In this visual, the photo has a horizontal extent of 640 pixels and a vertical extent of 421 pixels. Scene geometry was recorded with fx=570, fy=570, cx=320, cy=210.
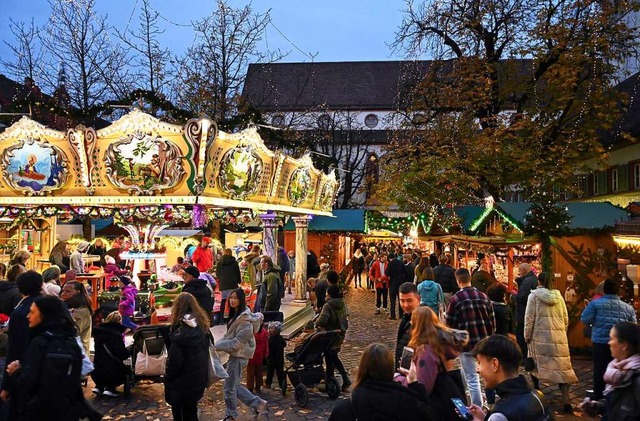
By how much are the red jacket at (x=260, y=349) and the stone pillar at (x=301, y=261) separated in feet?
27.1

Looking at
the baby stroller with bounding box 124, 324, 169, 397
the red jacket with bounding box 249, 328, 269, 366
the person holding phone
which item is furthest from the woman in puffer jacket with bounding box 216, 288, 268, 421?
the person holding phone

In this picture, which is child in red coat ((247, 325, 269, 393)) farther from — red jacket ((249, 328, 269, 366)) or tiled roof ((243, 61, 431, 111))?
tiled roof ((243, 61, 431, 111))

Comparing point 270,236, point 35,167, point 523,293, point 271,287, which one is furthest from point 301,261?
point 523,293

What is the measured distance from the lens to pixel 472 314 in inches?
261

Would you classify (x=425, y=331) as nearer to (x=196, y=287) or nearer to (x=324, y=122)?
(x=196, y=287)

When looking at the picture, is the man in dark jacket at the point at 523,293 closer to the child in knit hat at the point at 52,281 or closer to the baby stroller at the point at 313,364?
the baby stroller at the point at 313,364

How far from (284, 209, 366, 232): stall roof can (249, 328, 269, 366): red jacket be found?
16576 mm

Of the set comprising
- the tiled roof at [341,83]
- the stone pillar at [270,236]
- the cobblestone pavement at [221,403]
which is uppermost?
the tiled roof at [341,83]

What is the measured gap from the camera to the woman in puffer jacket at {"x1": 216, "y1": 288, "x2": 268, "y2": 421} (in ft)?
21.7

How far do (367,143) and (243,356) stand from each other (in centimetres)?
3709

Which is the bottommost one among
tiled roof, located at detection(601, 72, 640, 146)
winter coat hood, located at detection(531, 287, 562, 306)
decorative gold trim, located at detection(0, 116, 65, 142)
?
winter coat hood, located at detection(531, 287, 562, 306)

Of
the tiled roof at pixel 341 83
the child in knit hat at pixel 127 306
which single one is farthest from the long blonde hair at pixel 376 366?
the tiled roof at pixel 341 83

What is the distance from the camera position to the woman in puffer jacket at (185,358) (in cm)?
526

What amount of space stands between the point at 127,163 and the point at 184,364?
21.7 ft
